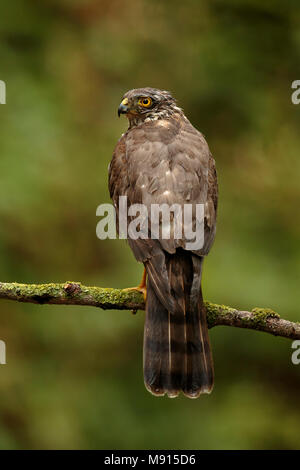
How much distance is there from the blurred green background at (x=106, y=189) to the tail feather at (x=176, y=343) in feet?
6.61

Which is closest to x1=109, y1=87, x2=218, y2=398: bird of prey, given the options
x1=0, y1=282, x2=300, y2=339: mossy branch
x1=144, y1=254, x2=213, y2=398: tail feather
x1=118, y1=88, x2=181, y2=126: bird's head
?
x1=144, y1=254, x2=213, y2=398: tail feather

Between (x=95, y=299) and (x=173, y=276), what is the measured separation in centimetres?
47

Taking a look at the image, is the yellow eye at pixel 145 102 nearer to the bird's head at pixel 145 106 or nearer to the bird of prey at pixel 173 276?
the bird's head at pixel 145 106

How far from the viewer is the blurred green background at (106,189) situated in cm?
685

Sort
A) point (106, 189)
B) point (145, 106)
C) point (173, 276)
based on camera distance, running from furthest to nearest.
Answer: point (106, 189) → point (145, 106) → point (173, 276)

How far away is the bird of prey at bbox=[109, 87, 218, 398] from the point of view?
14.3 feet

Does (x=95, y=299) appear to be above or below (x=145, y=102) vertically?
below

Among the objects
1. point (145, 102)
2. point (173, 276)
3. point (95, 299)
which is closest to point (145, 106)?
point (145, 102)

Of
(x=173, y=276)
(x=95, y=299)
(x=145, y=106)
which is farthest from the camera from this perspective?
(x=145, y=106)

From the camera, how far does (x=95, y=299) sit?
4207 millimetres

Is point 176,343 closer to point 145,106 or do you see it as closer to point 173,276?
point 173,276

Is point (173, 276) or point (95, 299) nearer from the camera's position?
point (95, 299)

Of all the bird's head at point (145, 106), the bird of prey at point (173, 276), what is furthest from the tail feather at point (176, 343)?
the bird's head at point (145, 106)

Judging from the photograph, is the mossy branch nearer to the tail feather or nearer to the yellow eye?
the tail feather
